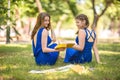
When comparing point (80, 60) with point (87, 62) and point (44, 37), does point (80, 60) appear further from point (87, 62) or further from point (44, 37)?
point (44, 37)

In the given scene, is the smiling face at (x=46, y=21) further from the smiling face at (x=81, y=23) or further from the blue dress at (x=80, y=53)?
the blue dress at (x=80, y=53)

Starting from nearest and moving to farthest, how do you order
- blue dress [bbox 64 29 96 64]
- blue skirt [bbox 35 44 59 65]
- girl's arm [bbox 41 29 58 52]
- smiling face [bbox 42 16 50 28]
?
1. girl's arm [bbox 41 29 58 52]
2. smiling face [bbox 42 16 50 28]
3. blue skirt [bbox 35 44 59 65]
4. blue dress [bbox 64 29 96 64]

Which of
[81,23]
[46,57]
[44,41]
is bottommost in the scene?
[46,57]

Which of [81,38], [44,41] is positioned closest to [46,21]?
[44,41]

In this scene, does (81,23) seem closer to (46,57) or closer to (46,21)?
(46,21)

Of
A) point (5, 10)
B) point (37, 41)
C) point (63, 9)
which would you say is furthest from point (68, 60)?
point (63, 9)

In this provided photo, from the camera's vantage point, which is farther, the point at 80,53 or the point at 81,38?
the point at 80,53

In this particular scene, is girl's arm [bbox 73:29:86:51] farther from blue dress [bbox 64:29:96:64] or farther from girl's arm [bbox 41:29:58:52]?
girl's arm [bbox 41:29:58:52]

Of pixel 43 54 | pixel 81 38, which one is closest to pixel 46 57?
pixel 43 54

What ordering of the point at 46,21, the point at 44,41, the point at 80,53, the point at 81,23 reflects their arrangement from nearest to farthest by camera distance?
the point at 44,41
the point at 46,21
the point at 81,23
the point at 80,53

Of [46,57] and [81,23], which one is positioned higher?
[81,23]

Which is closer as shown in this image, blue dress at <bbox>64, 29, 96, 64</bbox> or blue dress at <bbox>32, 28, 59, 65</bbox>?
blue dress at <bbox>32, 28, 59, 65</bbox>

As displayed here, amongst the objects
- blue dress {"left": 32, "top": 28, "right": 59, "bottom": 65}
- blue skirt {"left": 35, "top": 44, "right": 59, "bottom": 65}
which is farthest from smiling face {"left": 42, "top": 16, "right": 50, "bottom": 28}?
blue skirt {"left": 35, "top": 44, "right": 59, "bottom": 65}

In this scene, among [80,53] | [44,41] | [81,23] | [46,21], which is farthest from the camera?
[80,53]
